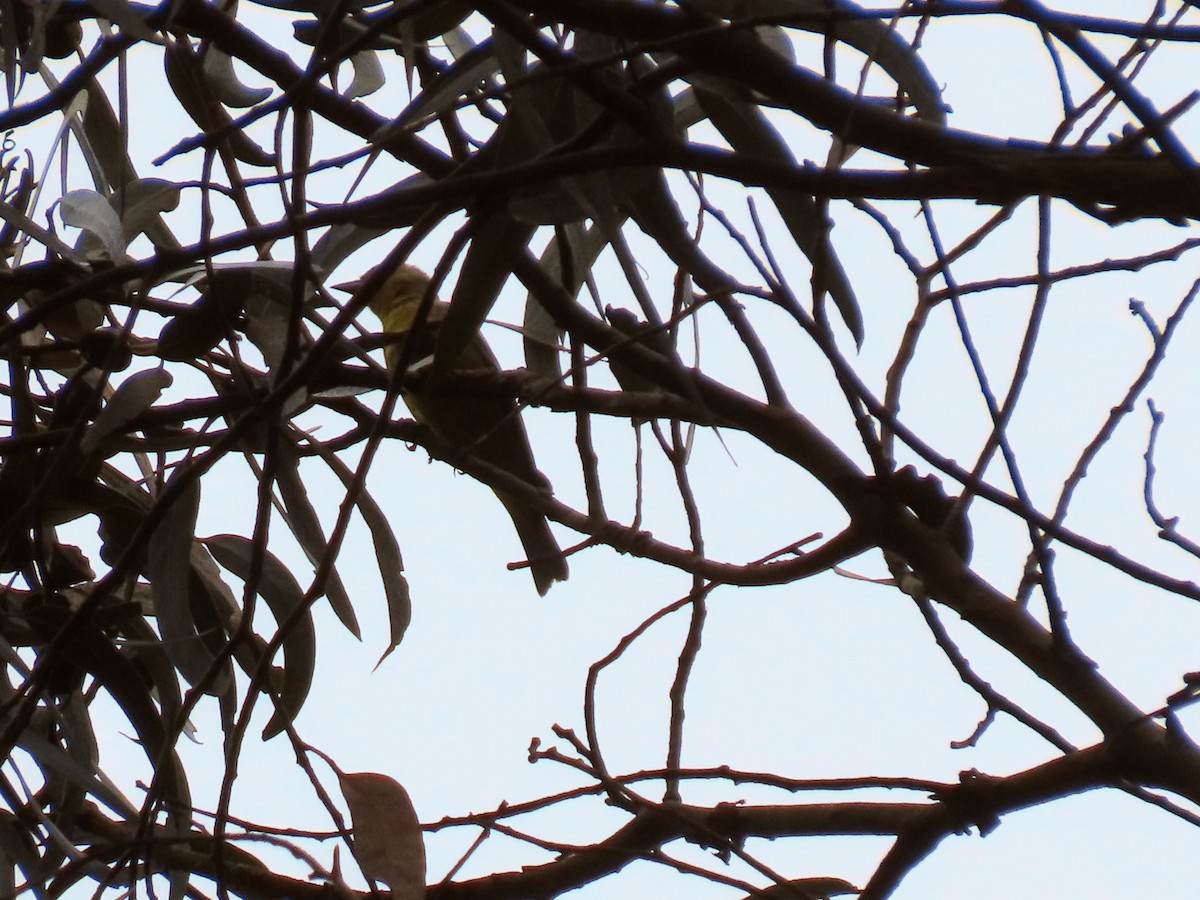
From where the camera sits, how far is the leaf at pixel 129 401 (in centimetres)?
85

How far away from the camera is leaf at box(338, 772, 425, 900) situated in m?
0.71

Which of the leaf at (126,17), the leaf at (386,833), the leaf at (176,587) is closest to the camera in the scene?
Answer: the leaf at (126,17)

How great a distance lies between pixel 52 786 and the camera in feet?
3.53

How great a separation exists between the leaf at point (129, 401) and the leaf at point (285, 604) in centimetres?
18

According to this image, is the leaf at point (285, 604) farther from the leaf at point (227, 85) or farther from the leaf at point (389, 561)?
the leaf at point (227, 85)

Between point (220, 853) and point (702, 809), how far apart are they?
11.7 inches

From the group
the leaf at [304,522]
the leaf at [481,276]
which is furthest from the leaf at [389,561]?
the leaf at [481,276]

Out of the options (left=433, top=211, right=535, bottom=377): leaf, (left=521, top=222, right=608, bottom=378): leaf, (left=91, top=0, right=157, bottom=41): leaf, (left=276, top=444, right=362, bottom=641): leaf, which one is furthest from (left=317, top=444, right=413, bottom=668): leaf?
(left=91, top=0, right=157, bottom=41): leaf

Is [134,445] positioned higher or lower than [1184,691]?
higher

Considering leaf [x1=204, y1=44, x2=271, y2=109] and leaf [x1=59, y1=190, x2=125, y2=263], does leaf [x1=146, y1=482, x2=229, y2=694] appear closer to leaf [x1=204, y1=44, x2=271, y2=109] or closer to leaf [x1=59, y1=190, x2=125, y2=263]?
leaf [x1=59, y1=190, x2=125, y2=263]

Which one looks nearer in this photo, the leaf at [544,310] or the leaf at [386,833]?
the leaf at [386,833]

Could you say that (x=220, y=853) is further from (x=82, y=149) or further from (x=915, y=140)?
(x=82, y=149)

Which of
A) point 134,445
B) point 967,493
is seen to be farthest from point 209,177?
point 967,493

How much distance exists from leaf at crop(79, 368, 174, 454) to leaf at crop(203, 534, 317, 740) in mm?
179
